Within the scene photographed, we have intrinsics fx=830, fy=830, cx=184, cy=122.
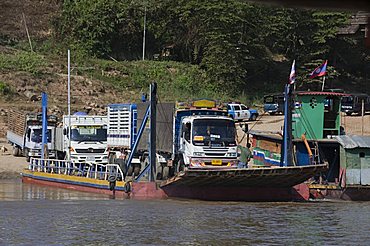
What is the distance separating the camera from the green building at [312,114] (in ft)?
94.2

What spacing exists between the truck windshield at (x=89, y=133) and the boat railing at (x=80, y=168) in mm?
1220

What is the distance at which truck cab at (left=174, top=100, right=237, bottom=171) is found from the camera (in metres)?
24.1

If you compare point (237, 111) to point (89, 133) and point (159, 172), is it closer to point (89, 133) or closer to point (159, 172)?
point (89, 133)

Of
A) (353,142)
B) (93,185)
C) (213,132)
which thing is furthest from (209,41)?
(213,132)

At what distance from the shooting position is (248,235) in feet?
55.8

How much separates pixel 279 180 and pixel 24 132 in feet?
59.2

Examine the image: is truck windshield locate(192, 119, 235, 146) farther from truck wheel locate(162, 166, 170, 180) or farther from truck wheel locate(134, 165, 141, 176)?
truck wheel locate(134, 165, 141, 176)

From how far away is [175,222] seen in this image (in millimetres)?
19172

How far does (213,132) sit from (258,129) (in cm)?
1911

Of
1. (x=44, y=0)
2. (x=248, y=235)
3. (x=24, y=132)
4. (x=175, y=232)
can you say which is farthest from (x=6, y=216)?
(x=44, y=0)

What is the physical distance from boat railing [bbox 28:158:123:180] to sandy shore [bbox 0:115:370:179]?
4272mm

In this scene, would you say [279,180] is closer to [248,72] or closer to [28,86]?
[28,86]

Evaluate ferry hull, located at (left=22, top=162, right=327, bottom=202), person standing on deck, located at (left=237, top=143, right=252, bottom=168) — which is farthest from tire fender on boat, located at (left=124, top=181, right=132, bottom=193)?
person standing on deck, located at (left=237, top=143, right=252, bottom=168)

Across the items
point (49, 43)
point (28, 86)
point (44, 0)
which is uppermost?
point (44, 0)
